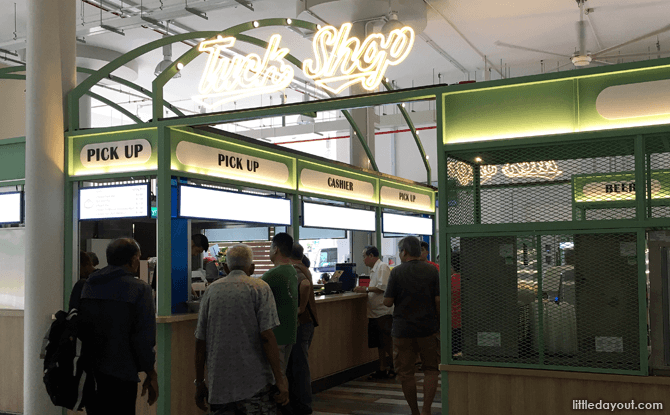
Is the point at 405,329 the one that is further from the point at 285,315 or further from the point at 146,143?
the point at 146,143

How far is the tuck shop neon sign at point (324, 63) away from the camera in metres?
5.77

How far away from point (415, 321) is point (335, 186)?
3.21 meters

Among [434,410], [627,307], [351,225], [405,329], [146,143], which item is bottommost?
[434,410]

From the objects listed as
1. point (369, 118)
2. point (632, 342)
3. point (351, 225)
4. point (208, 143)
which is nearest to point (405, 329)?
point (632, 342)

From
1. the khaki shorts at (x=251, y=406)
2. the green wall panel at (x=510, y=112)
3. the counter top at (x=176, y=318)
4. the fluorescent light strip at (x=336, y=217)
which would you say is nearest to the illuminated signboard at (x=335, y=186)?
the fluorescent light strip at (x=336, y=217)

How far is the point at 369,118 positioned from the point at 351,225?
2.89 metres

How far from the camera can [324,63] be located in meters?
5.84

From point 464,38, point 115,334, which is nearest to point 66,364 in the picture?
point 115,334

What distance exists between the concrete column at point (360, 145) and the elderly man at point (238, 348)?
6.20 m

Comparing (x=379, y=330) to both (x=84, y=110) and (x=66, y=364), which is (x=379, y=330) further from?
(x=84, y=110)

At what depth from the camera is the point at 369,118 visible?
1101 cm

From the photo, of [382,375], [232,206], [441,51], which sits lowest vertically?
[382,375]

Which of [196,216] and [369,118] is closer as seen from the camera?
[196,216]

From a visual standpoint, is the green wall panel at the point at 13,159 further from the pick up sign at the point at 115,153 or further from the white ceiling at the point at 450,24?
the white ceiling at the point at 450,24
